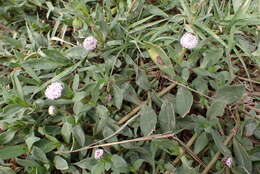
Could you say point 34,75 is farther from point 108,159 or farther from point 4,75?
point 108,159

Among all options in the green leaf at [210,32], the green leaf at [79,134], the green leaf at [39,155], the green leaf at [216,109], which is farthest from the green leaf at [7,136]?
the green leaf at [210,32]

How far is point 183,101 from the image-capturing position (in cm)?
108

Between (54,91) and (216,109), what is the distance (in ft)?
1.85

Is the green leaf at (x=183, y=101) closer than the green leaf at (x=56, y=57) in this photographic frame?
Yes

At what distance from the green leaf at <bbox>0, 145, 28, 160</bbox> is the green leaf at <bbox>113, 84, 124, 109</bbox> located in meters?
0.35

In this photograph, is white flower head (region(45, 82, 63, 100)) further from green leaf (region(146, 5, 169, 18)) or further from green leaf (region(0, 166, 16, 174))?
green leaf (region(146, 5, 169, 18))

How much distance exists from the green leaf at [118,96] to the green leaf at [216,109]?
0.30 metres

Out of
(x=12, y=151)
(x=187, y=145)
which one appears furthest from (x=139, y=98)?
(x=12, y=151)

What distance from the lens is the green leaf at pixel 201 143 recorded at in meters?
1.04

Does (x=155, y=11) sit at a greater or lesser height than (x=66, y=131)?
greater

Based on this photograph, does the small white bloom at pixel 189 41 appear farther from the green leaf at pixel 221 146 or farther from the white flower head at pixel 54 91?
the white flower head at pixel 54 91

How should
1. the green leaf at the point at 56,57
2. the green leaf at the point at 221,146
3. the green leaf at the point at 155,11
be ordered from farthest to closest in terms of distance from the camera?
the green leaf at the point at 155,11 < the green leaf at the point at 56,57 < the green leaf at the point at 221,146

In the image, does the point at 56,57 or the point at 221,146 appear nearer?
the point at 221,146

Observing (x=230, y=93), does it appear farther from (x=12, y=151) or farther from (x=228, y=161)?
(x=12, y=151)
